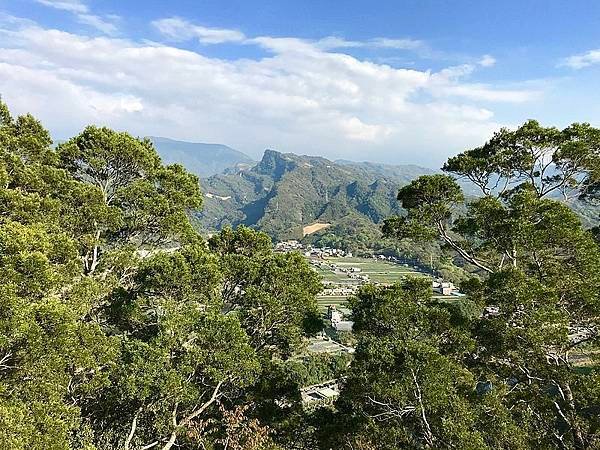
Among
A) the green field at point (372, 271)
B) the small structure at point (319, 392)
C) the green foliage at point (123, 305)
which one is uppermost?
the green foliage at point (123, 305)

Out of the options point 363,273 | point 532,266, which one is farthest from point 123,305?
point 363,273

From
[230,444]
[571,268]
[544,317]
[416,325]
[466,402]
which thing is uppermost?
[571,268]

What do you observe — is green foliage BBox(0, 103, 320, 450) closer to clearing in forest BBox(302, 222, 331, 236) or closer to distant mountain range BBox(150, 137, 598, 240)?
distant mountain range BBox(150, 137, 598, 240)

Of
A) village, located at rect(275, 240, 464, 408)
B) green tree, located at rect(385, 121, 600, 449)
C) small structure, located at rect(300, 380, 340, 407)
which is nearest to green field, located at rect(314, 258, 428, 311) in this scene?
village, located at rect(275, 240, 464, 408)

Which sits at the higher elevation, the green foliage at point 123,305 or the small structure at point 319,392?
the green foliage at point 123,305

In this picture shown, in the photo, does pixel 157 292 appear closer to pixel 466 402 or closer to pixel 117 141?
pixel 117 141

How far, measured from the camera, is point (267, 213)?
108375 millimetres

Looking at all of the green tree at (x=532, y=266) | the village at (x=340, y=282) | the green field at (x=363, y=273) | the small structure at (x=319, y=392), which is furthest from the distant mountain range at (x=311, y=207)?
the green tree at (x=532, y=266)

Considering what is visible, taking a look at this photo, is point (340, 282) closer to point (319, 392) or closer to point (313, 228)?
point (319, 392)

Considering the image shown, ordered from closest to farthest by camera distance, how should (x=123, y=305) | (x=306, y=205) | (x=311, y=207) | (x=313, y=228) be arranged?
(x=123, y=305), (x=313, y=228), (x=306, y=205), (x=311, y=207)

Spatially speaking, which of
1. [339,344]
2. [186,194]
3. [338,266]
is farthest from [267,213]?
[186,194]

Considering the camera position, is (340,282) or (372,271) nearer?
(340,282)

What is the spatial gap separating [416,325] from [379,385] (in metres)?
1.17

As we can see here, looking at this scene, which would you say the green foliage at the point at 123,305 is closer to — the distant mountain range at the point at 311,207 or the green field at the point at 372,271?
the green field at the point at 372,271
